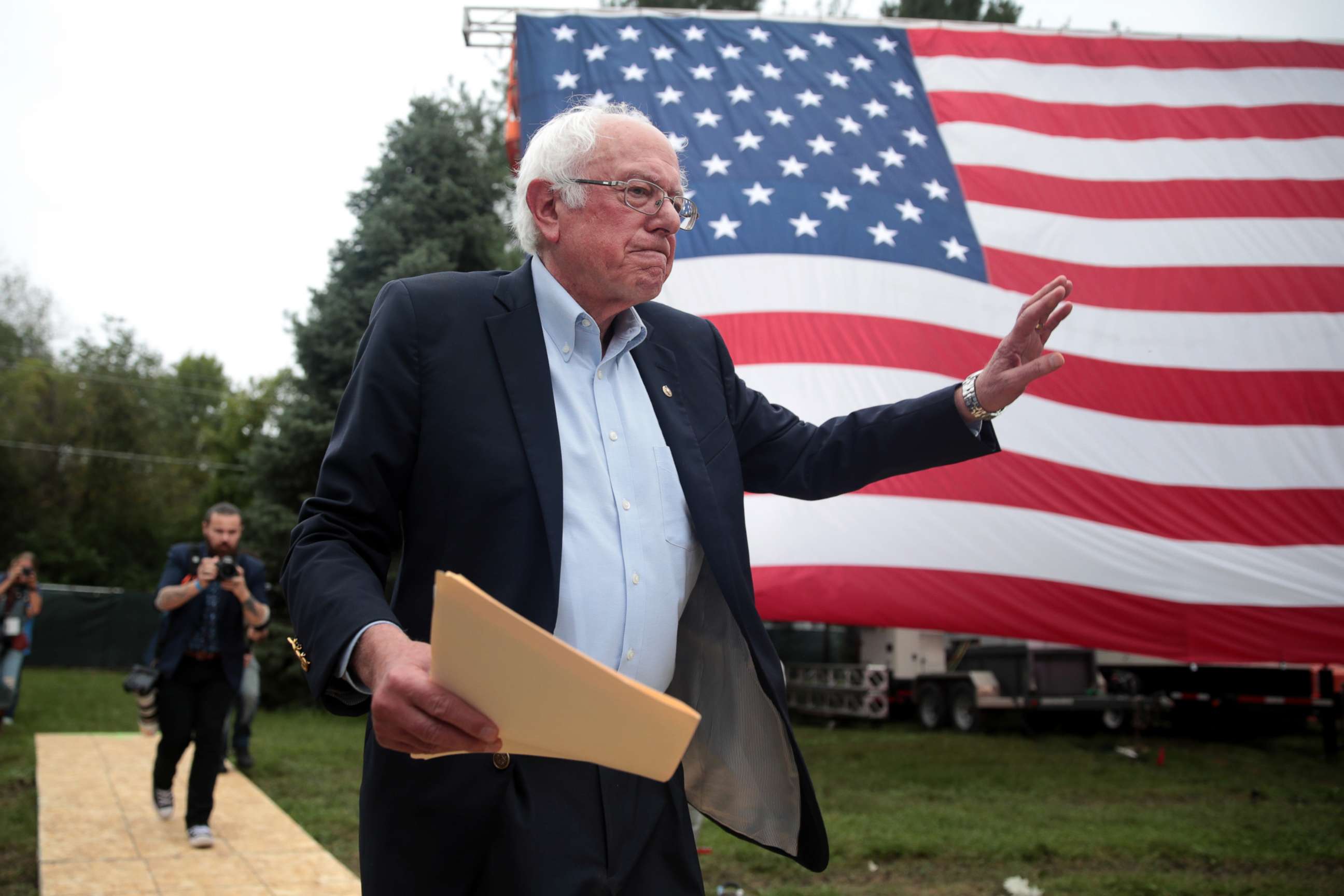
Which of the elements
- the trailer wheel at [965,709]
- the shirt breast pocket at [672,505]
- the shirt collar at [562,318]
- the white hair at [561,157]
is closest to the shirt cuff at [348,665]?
the shirt breast pocket at [672,505]

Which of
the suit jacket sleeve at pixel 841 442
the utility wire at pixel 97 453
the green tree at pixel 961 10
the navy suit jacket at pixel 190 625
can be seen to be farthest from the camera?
the utility wire at pixel 97 453

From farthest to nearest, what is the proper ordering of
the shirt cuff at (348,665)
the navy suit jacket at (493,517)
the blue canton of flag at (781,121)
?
the blue canton of flag at (781,121), the navy suit jacket at (493,517), the shirt cuff at (348,665)

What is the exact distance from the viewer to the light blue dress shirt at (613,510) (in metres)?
1.77

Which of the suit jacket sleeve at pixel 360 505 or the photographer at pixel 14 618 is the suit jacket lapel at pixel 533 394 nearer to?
the suit jacket sleeve at pixel 360 505

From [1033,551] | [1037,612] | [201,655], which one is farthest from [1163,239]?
[201,655]

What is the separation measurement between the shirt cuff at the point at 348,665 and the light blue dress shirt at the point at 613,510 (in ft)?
1.10

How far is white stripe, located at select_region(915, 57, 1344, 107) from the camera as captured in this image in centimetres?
594

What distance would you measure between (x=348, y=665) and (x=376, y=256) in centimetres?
1622

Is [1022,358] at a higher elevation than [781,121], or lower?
lower

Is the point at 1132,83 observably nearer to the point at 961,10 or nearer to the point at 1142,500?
the point at 1142,500

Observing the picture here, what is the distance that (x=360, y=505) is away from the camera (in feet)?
5.47

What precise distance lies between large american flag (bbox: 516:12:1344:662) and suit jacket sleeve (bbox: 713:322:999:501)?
115 inches

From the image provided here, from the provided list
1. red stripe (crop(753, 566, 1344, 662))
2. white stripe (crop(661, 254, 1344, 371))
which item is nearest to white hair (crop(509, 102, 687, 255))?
red stripe (crop(753, 566, 1344, 662))

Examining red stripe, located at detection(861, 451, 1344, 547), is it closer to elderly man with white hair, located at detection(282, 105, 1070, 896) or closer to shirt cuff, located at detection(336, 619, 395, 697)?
elderly man with white hair, located at detection(282, 105, 1070, 896)
